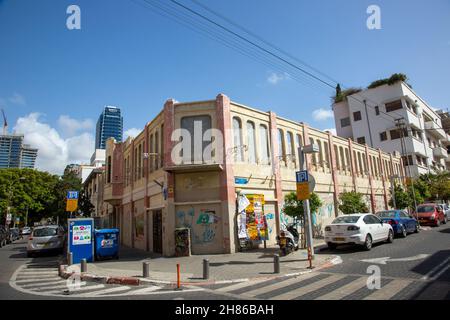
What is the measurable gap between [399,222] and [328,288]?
41.9 feet

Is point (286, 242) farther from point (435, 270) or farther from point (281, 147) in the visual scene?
point (281, 147)

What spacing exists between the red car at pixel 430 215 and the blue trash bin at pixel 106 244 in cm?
2348

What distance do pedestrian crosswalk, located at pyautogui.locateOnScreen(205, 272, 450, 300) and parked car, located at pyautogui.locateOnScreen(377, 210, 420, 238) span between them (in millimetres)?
9890

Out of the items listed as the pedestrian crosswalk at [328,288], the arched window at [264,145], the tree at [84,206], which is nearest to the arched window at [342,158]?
the arched window at [264,145]

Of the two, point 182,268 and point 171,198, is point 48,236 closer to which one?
point 171,198

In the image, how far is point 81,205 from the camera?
36.5 m

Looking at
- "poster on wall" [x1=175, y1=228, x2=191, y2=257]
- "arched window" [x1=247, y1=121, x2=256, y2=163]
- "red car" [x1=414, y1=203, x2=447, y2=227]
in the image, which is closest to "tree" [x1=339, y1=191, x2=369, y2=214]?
"red car" [x1=414, y1=203, x2=447, y2=227]

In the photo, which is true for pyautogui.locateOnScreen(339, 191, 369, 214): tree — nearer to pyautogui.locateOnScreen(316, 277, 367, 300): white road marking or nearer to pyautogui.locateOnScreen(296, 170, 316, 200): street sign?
pyautogui.locateOnScreen(296, 170, 316, 200): street sign

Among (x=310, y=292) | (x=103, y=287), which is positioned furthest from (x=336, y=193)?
(x=103, y=287)

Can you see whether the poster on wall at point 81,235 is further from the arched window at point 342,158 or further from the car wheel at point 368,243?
the arched window at point 342,158

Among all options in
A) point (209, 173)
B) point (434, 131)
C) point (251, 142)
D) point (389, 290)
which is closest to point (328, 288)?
point (389, 290)

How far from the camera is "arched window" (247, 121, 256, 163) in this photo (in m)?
17.5

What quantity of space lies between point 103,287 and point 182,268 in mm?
3239

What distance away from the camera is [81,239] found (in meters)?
13.8
